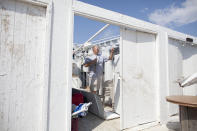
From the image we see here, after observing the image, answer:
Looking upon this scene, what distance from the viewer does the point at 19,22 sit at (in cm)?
185

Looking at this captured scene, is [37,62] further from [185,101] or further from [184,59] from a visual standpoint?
[184,59]

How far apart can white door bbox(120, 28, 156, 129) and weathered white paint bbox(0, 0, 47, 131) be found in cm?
168

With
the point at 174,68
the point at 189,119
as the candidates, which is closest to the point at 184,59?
the point at 174,68

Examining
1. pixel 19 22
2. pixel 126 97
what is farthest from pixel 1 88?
pixel 126 97

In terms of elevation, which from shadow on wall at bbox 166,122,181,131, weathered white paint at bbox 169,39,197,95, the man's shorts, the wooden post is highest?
weathered white paint at bbox 169,39,197,95

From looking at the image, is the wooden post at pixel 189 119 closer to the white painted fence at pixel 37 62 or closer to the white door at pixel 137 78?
the white door at pixel 137 78

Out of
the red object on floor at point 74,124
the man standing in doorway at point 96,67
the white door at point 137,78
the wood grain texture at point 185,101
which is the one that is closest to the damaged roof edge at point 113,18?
the white door at point 137,78

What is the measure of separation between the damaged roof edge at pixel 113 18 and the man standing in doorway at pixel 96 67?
1.39 meters

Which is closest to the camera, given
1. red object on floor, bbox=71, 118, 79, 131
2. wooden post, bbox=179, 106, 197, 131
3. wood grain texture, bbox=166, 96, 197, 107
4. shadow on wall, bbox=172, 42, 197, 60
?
wood grain texture, bbox=166, 96, 197, 107

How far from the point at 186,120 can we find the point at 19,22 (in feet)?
9.68

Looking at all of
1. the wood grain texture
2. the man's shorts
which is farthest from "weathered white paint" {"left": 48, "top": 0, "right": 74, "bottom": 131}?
the man's shorts

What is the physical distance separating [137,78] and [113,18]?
1486mm

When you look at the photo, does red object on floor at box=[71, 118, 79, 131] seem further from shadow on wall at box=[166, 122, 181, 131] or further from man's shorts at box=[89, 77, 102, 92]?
shadow on wall at box=[166, 122, 181, 131]

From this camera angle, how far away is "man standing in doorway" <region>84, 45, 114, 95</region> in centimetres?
389
